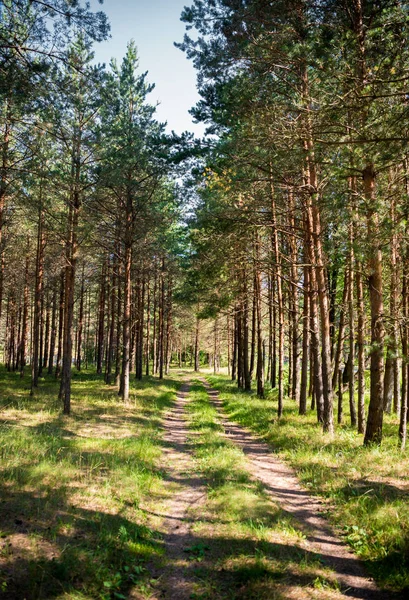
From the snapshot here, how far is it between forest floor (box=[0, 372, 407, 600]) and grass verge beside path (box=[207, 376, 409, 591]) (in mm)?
208

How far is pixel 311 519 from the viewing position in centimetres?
555

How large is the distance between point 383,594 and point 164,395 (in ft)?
52.7

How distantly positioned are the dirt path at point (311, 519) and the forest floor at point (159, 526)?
2 centimetres

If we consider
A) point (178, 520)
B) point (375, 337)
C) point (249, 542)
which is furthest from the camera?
point (375, 337)

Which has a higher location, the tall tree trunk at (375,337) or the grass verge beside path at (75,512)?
the tall tree trunk at (375,337)

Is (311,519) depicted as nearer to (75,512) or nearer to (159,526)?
(159,526)

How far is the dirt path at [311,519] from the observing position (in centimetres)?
397

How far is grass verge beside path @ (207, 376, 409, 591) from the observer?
172 inches

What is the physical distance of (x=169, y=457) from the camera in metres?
8.73

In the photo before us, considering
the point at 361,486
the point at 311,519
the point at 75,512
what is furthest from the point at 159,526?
the point at 361,486

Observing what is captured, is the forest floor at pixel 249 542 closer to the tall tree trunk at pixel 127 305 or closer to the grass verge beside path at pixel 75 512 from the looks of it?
the grass verge beside path at pixel 75 512

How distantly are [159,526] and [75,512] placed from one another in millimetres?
1271

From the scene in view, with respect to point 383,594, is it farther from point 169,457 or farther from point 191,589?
point 169,457

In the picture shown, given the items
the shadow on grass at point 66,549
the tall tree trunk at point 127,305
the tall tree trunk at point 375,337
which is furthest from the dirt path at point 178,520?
the tall tree trunk at point 127,305
